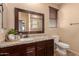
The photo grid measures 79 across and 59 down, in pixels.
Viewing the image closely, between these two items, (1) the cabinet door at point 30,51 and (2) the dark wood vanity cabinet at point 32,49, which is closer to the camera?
(2) the dark wood vanity cabinet at point 32,49

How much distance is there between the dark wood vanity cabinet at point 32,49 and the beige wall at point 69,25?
0.64 feet

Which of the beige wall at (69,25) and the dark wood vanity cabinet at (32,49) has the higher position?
the beige wall at (69,25)

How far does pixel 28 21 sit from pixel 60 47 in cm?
50

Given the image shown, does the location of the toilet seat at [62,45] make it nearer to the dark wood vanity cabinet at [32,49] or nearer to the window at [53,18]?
the dark wood vanity cabinet at [32,49]

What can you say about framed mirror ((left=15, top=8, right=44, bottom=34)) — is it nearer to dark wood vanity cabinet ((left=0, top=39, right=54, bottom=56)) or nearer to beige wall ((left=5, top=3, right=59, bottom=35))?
beige wall ((left=5, top=3, right=59, bottom=35))

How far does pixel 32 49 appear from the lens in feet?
5.49

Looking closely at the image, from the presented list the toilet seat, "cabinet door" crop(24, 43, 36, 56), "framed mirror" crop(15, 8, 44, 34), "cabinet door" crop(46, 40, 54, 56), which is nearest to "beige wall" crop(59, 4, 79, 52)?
the toilet seat

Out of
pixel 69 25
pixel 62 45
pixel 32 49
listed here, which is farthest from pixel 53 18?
pixel 32 49

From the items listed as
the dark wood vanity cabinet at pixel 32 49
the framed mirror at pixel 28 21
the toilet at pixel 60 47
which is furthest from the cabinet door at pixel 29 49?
the toilet at pixel 60 47

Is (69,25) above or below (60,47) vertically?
above

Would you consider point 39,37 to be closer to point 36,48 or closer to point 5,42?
point 36,48

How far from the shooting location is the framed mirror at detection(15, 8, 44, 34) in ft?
5.36

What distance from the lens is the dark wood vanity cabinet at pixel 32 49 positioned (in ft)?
4.97

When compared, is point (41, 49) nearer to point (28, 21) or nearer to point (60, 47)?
point (60, 47)
